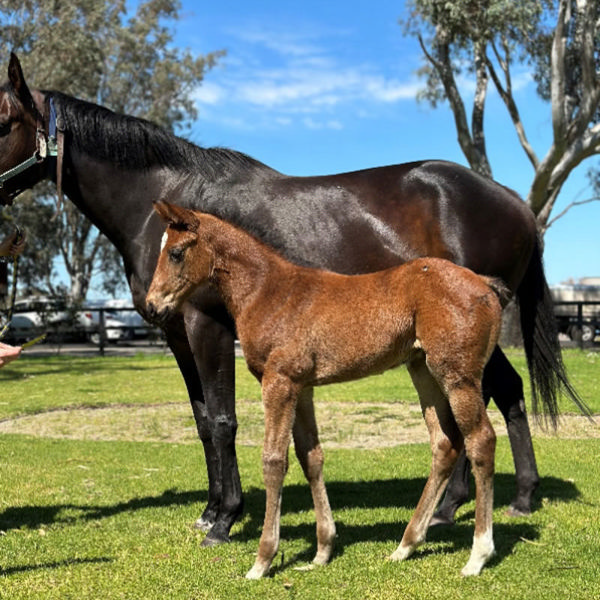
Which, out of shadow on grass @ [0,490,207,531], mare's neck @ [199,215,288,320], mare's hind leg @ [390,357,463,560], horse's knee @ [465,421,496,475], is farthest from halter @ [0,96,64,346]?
horse's knee @ [465,421,496,475]

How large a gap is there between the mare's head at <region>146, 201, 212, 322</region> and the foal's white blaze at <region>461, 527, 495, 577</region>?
6.85 ft

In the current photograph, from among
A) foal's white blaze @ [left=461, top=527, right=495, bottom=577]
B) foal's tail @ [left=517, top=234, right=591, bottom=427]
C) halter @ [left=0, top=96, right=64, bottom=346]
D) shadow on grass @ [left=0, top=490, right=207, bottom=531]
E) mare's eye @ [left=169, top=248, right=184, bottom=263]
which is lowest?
shadow on grass @ [left=0, top=490, right=207, bottom=531]

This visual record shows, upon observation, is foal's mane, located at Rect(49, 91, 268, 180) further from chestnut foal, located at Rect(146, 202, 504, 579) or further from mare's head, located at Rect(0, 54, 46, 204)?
chestnut foal, located at Rect(146, 202, 504, 579)

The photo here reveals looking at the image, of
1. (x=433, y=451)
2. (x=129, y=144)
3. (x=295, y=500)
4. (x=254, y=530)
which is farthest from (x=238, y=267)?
(x=295, y=500)

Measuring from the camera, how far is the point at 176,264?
151 inches

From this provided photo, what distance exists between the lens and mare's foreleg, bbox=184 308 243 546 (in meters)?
4.64

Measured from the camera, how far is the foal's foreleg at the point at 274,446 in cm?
374

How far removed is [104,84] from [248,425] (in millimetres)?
29649

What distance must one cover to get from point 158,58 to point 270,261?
35.2 meters

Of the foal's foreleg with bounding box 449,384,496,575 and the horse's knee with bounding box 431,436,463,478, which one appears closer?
the foal's foreleg with bounding box 449,384,496,575

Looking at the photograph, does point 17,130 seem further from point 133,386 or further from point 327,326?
point 133,386

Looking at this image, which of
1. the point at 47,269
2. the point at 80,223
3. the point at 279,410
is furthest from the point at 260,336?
the point at 47,269

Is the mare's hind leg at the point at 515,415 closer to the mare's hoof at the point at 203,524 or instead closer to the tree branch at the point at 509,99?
the mare's hoof at the point at 203,524

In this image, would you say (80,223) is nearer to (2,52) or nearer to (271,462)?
(2,52)
